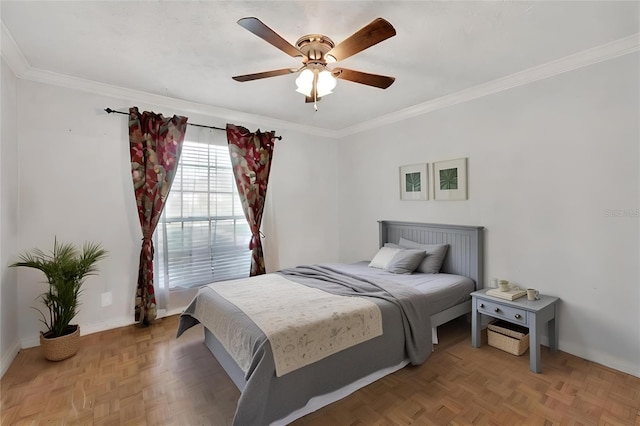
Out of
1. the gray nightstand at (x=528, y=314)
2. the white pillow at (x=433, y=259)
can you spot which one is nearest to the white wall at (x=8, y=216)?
the white pillow at (x=433, y=259)

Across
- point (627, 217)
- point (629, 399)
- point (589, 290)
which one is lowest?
point (629, 399)

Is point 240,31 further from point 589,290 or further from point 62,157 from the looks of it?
point 589,290

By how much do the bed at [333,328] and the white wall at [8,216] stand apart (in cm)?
132

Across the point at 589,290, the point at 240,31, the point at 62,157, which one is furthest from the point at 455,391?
the point at 62,157

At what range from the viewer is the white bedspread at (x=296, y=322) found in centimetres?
186

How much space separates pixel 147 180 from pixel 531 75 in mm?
4000

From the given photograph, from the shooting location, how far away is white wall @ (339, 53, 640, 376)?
2309 mm

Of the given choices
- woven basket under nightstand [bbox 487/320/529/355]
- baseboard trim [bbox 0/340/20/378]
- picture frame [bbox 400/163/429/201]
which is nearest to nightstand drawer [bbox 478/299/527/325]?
woven basket under nightstand [bbox 487/320/529/355]

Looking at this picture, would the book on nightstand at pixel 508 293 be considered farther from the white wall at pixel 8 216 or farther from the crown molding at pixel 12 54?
the crown molding at pixel 12 54

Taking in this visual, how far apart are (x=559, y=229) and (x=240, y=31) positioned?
310 cm

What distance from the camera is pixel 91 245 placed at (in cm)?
305

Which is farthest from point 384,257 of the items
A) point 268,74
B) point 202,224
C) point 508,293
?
point 268,74

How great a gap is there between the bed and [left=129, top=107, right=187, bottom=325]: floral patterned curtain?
2.42 ft

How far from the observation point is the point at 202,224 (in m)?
3.76
